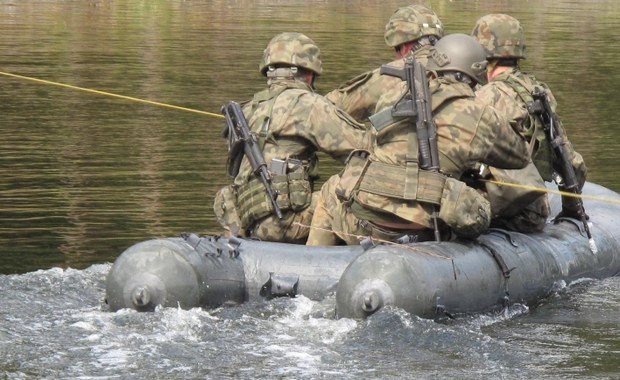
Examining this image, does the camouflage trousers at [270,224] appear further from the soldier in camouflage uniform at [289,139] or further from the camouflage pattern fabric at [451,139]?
the camouflage pattern fabric at [451,139]

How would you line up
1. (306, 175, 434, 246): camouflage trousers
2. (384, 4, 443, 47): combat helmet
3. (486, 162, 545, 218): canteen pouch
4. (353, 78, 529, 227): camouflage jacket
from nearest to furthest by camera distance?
(353, 78, 529, 227): camouflage jacket, (306, 175, 434, 246): camouflage trousers, (486, 162, 545, 218): canteen pouch, (384, 4, 443, 47): combat helmet

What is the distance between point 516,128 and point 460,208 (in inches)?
54.1

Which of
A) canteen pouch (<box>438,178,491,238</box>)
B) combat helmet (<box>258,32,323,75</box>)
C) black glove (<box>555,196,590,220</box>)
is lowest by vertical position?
black glove (<box>555,196,590,220</box>)

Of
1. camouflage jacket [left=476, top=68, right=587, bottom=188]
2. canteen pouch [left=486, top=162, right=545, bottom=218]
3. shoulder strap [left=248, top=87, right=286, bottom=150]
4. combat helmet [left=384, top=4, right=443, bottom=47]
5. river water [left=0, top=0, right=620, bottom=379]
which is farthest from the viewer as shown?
combat helmet [left=384, top=4, right=443, bottom=47]

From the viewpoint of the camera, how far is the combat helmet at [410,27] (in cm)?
1311

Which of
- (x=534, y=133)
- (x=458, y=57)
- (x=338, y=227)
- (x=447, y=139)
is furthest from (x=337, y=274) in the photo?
(x=534, y=133)

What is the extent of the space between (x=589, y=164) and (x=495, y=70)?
6866 millimetres

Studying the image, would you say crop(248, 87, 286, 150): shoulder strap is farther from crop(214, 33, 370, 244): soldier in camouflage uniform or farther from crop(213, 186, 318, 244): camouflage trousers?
crop(213, 186, 318, 244): camouflage trousers

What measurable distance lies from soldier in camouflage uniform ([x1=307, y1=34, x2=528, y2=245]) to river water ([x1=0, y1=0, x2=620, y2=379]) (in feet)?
2.51

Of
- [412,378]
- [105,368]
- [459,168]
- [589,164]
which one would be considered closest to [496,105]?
[459,168]

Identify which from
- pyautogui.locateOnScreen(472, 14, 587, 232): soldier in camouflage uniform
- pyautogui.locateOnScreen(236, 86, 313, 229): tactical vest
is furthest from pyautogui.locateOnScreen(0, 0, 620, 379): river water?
pyautogui.locateOnScreen(236, 86, 313, 229): tactical vest

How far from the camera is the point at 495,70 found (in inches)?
515

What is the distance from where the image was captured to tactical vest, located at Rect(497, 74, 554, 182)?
12648 mm

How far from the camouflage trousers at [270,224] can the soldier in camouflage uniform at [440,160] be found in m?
0.49
